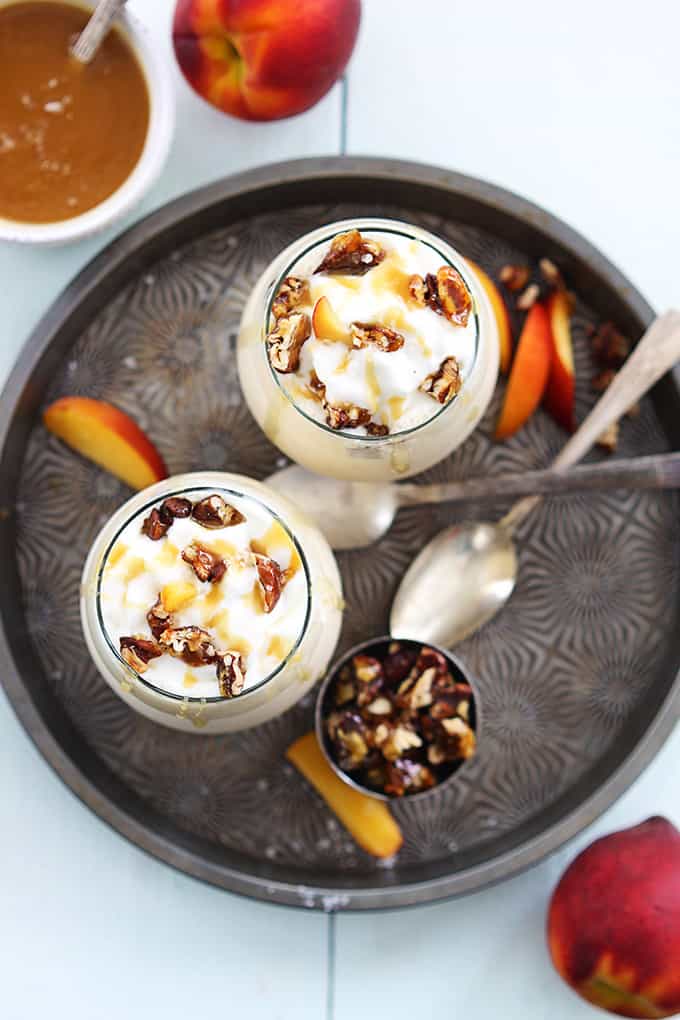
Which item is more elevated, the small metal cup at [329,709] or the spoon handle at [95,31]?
the spoon handle at [95,31]

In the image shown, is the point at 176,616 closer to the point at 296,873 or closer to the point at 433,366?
the point at 433,366

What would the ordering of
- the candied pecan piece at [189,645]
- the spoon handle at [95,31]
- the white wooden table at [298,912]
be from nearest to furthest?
the candied pecan piece at [189,645], the spoon handle at [95,31], the white wooden table at [298,912]

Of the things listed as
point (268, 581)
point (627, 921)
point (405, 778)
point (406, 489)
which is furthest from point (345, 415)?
point (627, 921)

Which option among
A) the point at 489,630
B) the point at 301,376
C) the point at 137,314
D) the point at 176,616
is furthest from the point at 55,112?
the point at 489,630

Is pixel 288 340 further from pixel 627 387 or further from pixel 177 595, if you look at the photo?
pixel 627 387

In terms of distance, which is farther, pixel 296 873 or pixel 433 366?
pixel 296 873

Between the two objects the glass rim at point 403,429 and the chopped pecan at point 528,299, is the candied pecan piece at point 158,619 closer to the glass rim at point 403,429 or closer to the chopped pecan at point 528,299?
the glass rim at point 403,429

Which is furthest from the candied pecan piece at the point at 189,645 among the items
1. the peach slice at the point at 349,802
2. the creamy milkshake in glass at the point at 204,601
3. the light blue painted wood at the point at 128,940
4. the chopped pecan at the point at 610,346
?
the chopped pecan at the point at 610,346

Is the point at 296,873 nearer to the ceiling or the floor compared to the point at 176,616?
nearer to the floor
